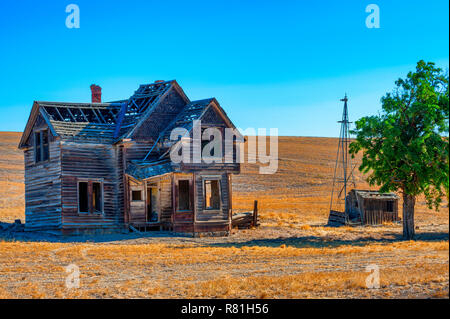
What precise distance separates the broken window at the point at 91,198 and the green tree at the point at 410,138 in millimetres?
12342

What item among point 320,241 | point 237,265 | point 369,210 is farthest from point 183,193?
point 237,265

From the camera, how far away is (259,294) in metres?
11.3

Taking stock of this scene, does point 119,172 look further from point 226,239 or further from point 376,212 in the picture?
point 376,212

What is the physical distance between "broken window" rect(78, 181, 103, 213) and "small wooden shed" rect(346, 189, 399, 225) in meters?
15.1

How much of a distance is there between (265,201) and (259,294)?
41236mm

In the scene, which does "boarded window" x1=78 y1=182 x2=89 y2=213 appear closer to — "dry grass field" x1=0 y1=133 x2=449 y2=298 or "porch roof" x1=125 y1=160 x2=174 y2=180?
"porch roof" x1=125 y1=160 x2=174 y2=180

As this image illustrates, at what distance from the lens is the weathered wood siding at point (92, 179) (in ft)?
84.0

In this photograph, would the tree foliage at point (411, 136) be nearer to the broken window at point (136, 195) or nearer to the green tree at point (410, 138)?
the green tree at point (410, 138)

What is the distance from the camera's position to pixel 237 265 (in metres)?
16.1

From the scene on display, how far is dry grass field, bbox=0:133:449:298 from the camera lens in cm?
1161

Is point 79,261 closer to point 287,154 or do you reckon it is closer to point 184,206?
point 184,206

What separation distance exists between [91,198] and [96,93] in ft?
26.6

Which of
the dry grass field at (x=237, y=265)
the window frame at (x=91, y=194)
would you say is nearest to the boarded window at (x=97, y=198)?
the window frame at (x=91, y=194)

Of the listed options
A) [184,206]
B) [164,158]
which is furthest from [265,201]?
[164,158]
